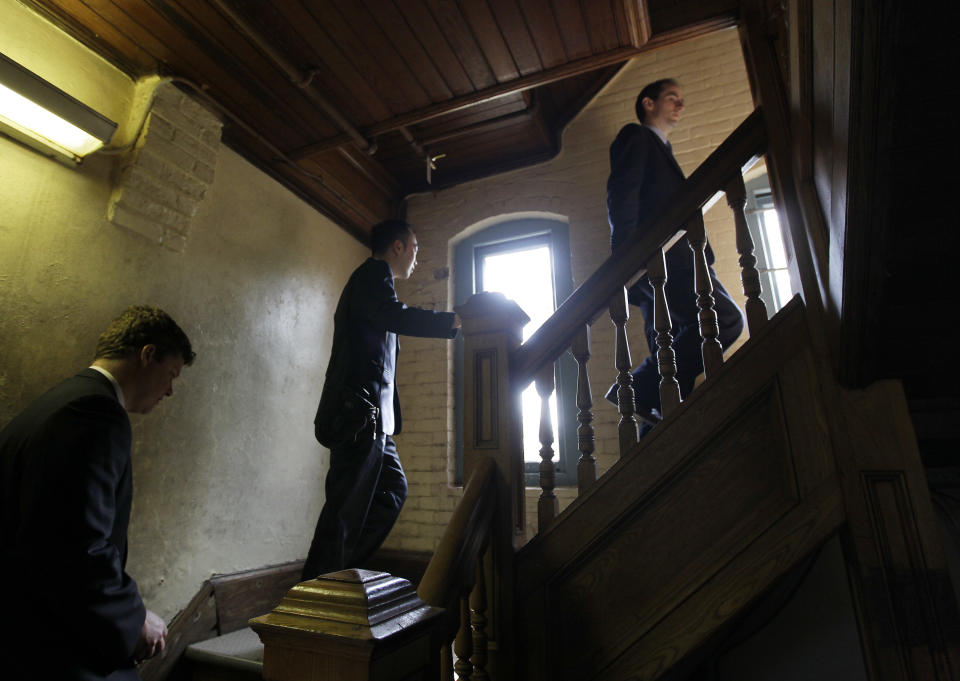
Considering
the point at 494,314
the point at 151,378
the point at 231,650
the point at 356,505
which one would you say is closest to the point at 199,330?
the point at 151,378

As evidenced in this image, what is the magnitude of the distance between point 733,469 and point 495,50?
7.81 feet

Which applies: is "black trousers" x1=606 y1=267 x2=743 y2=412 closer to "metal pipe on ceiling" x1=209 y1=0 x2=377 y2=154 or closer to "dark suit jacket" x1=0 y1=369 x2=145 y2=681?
"dark suit jacket" x1=0 y1=369 x2=145 y2=681

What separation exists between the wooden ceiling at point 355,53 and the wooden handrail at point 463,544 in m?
2.21

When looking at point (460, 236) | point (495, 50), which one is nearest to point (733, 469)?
point (495, 50)

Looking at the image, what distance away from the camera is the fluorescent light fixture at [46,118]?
2053 millimetres

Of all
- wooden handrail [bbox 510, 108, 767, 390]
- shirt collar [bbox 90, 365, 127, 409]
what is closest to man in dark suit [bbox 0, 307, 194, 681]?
A: shirt collar [bbox 90, 365, 127, 409]

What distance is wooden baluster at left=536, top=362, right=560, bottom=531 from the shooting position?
5.98 ft

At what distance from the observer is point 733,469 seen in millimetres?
1693

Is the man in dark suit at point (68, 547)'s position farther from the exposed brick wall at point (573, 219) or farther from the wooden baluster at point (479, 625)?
the exposed brick wall at point (573, 219)

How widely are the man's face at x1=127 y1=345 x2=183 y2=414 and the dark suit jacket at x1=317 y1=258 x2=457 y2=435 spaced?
2.10ft

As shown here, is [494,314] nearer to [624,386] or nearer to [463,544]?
[624,386]

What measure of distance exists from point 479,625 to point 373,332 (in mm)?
1294

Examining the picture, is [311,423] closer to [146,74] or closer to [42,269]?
[42,269]

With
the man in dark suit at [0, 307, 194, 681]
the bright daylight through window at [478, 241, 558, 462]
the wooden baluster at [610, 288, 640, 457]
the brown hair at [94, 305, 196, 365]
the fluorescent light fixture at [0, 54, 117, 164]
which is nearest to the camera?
the man in dark suit at [0, 307, 194, 681]
